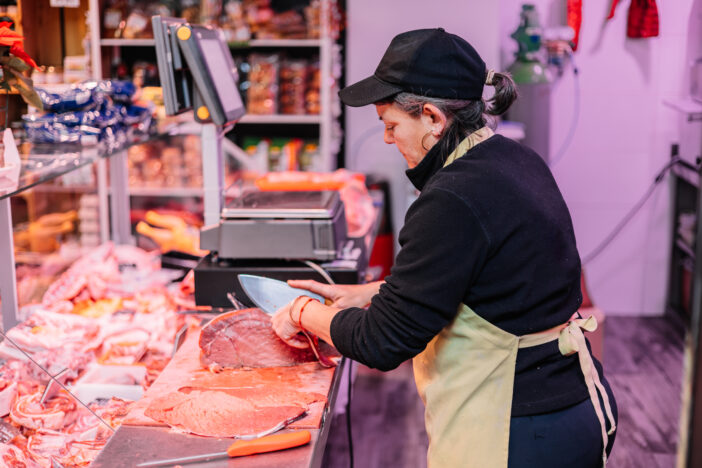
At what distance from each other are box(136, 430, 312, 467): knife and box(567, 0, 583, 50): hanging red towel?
3.84m

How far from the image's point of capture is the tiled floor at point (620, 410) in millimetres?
3559

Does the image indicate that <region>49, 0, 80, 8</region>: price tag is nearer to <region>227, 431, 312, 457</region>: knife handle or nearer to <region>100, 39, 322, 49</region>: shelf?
<region>100, 39, 322, 49</region>: shelf

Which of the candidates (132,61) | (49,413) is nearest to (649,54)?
(132,61)

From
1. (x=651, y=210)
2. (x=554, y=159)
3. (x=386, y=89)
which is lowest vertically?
(x=651, y=210)

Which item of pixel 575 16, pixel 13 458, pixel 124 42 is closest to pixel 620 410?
pixel 575 16

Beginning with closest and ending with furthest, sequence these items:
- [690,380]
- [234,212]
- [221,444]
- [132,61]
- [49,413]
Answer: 1. [690,380]
2. [221,444]
3. [49,413]
4. [234,212]
5. [132,61]

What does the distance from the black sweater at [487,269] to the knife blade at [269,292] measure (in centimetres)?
45

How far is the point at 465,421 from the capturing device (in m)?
1.70

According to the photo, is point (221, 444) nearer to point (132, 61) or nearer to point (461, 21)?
point (461, 21)

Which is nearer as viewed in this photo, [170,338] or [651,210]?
[170,338]

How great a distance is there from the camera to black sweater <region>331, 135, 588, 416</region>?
5.06 ft

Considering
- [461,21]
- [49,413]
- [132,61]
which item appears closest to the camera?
[49,413]

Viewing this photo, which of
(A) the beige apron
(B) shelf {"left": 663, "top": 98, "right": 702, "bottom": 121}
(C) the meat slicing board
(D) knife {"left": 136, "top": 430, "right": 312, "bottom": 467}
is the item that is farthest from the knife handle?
(B) shelf {"left": 663, "top": 98, "right": 702, "bottom": 121}

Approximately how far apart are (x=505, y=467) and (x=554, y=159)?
12.7 feet
